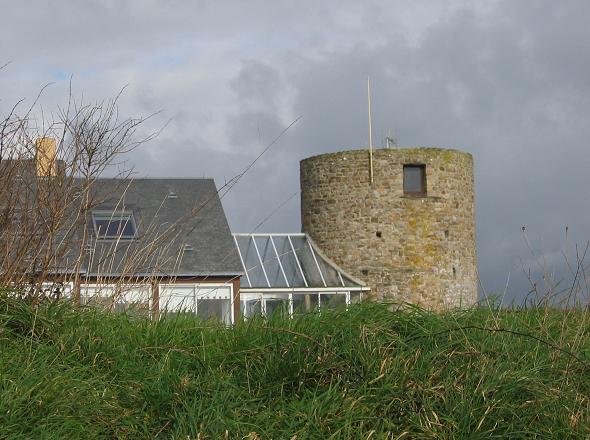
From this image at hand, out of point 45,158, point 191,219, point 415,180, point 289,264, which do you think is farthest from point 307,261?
point 45,158

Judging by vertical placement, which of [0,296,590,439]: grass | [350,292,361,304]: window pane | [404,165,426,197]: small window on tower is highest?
[404,165,426,197]: small window on tower

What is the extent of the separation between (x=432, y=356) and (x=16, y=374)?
2.40 m

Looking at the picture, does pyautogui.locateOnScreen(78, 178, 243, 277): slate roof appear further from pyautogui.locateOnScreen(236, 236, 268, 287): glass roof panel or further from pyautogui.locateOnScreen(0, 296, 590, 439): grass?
pyautogui.locateOnScreen(0, 296, 590, 439): grass

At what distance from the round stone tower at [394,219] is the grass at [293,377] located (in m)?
19.5

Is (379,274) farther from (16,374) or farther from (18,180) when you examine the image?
(16,374)

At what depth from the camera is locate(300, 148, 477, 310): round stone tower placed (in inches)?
1063

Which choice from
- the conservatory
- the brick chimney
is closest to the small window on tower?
the conservatory

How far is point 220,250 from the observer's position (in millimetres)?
24422

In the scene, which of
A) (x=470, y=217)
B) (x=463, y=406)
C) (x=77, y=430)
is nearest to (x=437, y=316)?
(x=463, y=406)

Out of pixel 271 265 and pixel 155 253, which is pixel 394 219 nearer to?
pixel 271 265

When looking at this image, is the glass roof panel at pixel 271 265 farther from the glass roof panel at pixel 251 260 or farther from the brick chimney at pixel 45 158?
the brick chimney at pixel 45 158

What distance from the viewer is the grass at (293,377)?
19.2 ft

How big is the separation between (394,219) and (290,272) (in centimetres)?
293

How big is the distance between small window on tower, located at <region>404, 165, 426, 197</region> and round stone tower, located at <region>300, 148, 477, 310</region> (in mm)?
25
